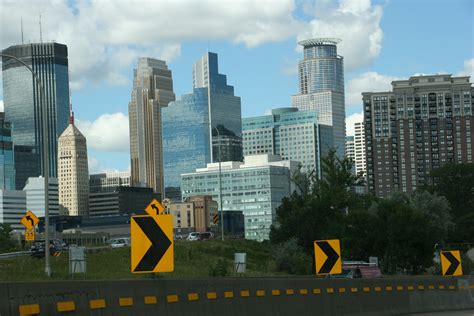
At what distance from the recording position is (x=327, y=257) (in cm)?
2422

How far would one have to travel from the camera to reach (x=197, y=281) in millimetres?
18188

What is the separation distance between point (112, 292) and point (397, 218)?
51.3 m

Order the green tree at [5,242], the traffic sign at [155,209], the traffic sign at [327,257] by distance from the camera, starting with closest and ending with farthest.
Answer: the traffic sign at [327,257] < the traffic sign at [155,209] < the green tree at [5,242]

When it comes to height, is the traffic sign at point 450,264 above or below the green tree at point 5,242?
above

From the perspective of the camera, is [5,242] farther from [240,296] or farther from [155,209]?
[240,296]

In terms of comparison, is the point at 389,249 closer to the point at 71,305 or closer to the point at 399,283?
the point at 399,283

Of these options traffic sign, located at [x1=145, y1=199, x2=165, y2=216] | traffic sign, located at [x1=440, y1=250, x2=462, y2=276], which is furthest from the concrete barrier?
traffic sign, located at [x1=145, y1=199, x2=165, y2=216]

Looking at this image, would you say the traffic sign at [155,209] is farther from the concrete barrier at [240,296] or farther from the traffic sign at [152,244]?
the traffic sign at [152,244]

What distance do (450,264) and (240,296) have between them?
13.9 meters

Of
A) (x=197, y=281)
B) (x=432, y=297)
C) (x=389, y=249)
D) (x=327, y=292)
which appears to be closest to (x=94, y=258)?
(x=389, y=249)

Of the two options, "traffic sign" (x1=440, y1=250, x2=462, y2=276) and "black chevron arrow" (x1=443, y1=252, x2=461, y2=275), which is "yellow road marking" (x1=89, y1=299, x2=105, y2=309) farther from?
"black chevron arrow" (x1=443, y1=252, x2=461, y2=275)

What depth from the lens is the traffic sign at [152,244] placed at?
1662 centimetres

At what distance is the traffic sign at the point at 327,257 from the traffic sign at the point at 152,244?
7.88 m

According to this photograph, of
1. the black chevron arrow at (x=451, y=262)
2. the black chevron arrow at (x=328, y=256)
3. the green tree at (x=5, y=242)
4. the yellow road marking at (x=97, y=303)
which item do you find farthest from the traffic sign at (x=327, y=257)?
the green tree at (x=5, y=242)
